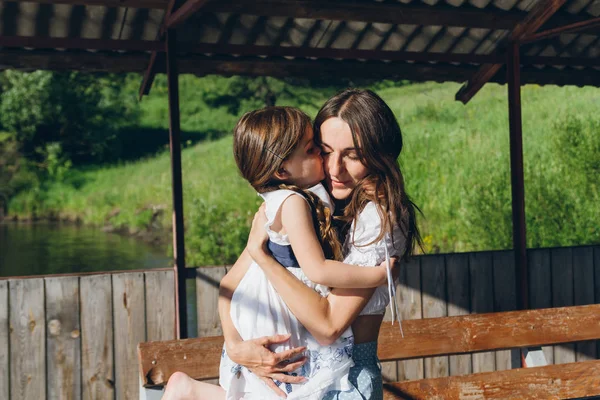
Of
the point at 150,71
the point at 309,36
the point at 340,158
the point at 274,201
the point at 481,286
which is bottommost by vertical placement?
the point at 481,286

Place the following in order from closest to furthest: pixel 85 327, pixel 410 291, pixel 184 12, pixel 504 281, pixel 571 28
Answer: pixel 184 12 < pixel 85 327 < pixel 571 28 < pixel 410 291 < pixel 504 281

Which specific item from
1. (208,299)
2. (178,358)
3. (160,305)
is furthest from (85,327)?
(178,358)

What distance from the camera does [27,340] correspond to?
4.84 meters

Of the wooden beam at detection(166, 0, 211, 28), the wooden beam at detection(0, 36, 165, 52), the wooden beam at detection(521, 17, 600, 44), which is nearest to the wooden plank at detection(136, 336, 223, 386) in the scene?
the wooden beam at detection(166, 0, 211, 28)

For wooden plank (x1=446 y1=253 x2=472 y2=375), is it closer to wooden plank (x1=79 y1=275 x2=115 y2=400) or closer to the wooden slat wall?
the wooden slat wall

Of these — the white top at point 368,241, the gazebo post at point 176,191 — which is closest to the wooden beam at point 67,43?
the gazebo post at point 176,191

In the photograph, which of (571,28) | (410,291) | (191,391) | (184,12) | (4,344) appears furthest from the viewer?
(410,291)

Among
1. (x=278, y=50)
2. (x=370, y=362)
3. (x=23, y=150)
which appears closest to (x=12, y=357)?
(x=278, y=50)

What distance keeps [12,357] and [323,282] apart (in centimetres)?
324

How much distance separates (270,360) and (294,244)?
31 centimetres

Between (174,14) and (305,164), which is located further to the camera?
(174,14)

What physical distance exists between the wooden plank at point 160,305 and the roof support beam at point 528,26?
2.66 meters

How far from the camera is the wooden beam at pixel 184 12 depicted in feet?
14.1

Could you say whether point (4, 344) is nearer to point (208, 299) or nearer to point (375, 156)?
point (208, 299)
